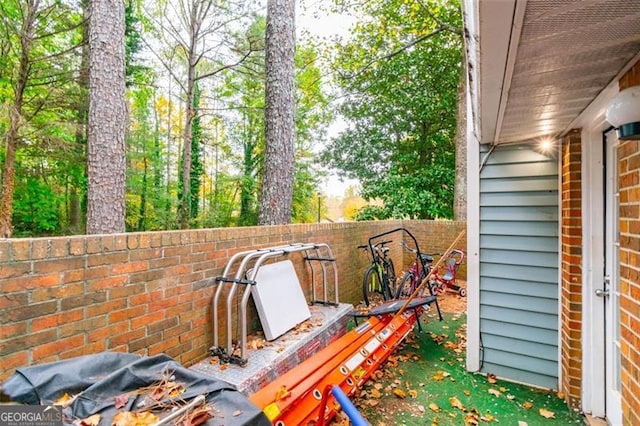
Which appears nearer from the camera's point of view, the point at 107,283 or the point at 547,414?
the point at 107,283

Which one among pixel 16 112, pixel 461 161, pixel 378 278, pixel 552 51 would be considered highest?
pixel 16 112

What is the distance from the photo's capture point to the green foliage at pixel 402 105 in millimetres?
8492

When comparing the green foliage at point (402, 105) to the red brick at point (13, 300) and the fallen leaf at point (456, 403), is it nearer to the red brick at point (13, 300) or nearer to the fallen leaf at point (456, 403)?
the fallen leaf at point (456, 403)

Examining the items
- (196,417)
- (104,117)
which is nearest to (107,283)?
(196,417)

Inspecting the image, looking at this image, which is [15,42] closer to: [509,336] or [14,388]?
[14,388]

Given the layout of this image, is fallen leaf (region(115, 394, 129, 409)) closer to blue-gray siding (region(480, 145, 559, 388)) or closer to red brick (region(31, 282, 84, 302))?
red brick (region(31, 282, 84, 302))

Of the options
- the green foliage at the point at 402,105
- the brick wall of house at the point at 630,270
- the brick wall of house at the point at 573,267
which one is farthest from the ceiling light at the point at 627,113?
the green foliage at the point at 402,105

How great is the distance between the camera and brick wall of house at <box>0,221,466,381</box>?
1452mm

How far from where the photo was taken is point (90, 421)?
100 cm

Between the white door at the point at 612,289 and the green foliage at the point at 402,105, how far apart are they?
6427 mm

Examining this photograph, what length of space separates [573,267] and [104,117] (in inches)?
181

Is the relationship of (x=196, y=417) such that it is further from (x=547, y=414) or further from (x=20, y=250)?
(x=547, y=414)

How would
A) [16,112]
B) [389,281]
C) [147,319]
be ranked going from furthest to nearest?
[16,112]
[389,281]
[147,319]

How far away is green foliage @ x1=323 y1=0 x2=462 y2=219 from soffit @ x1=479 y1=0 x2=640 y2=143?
6966mm
